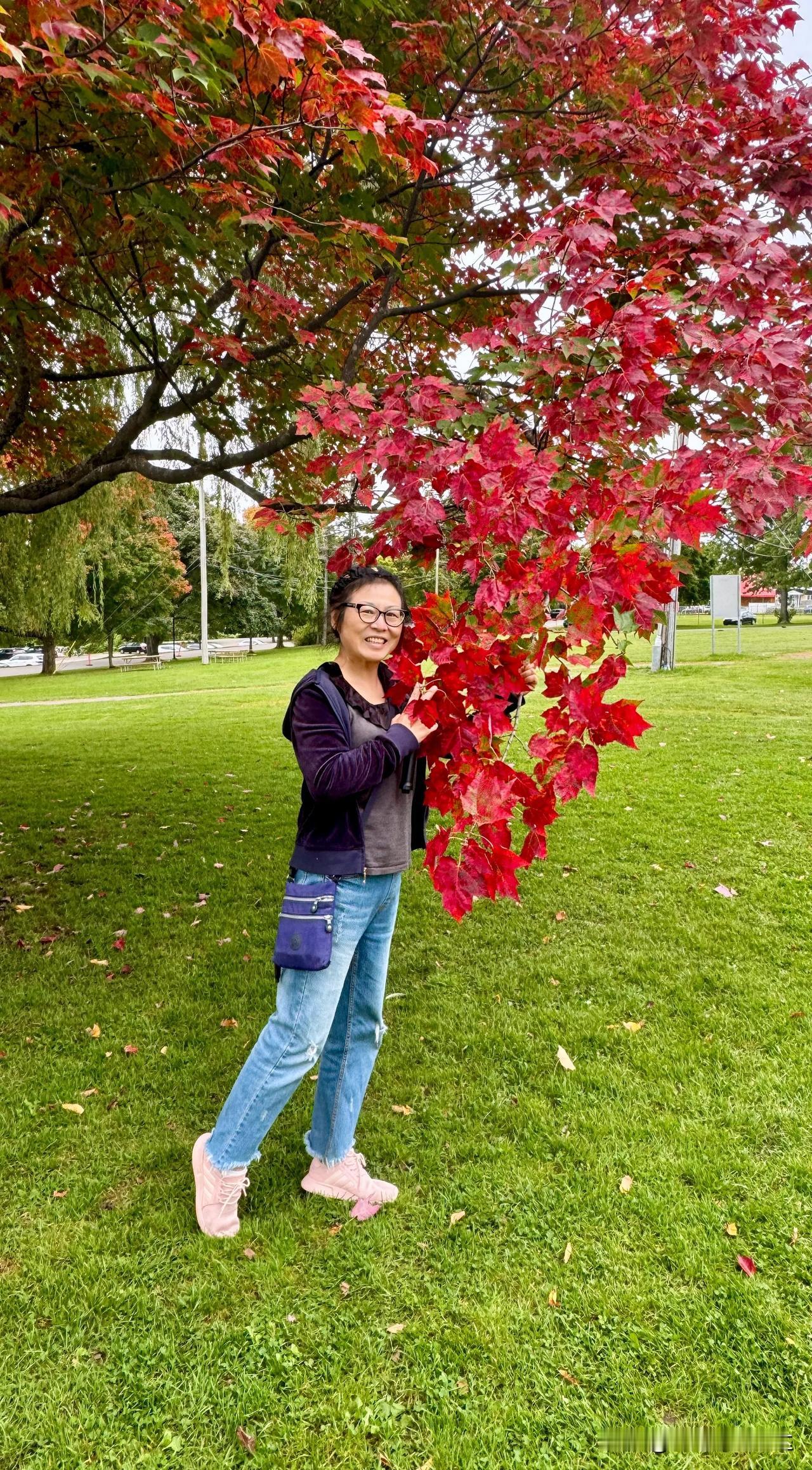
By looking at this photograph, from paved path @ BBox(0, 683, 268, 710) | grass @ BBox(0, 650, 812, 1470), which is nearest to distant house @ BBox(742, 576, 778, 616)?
paved path @ BBox(0, 683, 268, 710)

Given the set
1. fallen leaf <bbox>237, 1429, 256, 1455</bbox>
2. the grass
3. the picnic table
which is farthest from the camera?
the picnic table

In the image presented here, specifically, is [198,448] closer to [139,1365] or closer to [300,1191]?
[300,1191]

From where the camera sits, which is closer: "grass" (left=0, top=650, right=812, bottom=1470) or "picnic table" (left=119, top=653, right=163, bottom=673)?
"grass" (left=0, top=650, right=812, bottom=1470)

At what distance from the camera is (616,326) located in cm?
194

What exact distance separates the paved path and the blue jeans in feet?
50.3

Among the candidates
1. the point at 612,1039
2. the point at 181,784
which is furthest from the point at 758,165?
the point at 181,784

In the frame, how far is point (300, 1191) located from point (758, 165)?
13.7 feet

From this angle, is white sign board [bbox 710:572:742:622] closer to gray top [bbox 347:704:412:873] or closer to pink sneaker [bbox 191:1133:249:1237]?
gray top [bbox 347:704:412:873]

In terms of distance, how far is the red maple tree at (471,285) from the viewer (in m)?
1.85

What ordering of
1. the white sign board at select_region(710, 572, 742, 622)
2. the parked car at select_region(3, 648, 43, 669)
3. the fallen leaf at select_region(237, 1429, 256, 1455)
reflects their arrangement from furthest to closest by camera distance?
1. the parked car at select_region(3, 648, 43, 669)
2. the white sign board at select_region(710, 572, 742, 622)
3. the fallen leaf at select_region(237, 1429, 256, 1455)

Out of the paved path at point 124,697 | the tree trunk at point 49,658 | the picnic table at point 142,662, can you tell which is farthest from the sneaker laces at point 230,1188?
the tree trunk at point 49,658

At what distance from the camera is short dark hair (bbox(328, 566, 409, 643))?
7.03ft

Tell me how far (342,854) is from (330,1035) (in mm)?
690

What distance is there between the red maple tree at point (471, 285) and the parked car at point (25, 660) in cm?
3723
